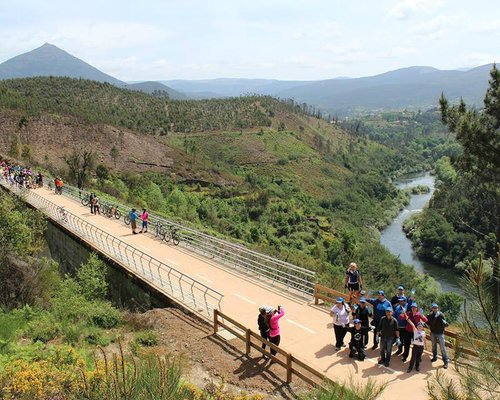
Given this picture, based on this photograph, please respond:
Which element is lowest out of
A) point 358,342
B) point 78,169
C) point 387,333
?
point 78,169

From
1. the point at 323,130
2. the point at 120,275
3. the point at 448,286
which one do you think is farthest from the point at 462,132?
the point at 323,130

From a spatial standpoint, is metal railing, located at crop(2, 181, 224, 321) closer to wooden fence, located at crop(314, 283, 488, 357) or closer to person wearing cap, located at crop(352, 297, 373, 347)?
wooden fence, located at crop(314, 283, 488, 357)

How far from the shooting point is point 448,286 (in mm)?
60625

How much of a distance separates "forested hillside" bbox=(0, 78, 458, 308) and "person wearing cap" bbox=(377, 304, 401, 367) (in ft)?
45.2

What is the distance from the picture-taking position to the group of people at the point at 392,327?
10.6 meters

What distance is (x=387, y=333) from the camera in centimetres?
1059

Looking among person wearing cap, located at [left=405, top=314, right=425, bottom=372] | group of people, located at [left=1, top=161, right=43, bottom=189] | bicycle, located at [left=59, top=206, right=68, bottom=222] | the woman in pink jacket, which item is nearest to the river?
bicycle, located at [left=59, top=206, right=68, bottom=222]

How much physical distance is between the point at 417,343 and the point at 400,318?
699mm

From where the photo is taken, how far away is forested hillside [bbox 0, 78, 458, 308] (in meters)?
55.1

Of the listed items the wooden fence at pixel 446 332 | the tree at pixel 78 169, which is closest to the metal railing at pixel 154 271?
the wooden fence at pixel 446 332

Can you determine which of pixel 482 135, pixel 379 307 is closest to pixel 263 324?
pixel 379 307

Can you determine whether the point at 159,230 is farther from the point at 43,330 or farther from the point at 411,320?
the point at 411,320

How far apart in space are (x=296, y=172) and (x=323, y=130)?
6678 cm

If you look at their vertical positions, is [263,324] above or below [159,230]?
above
